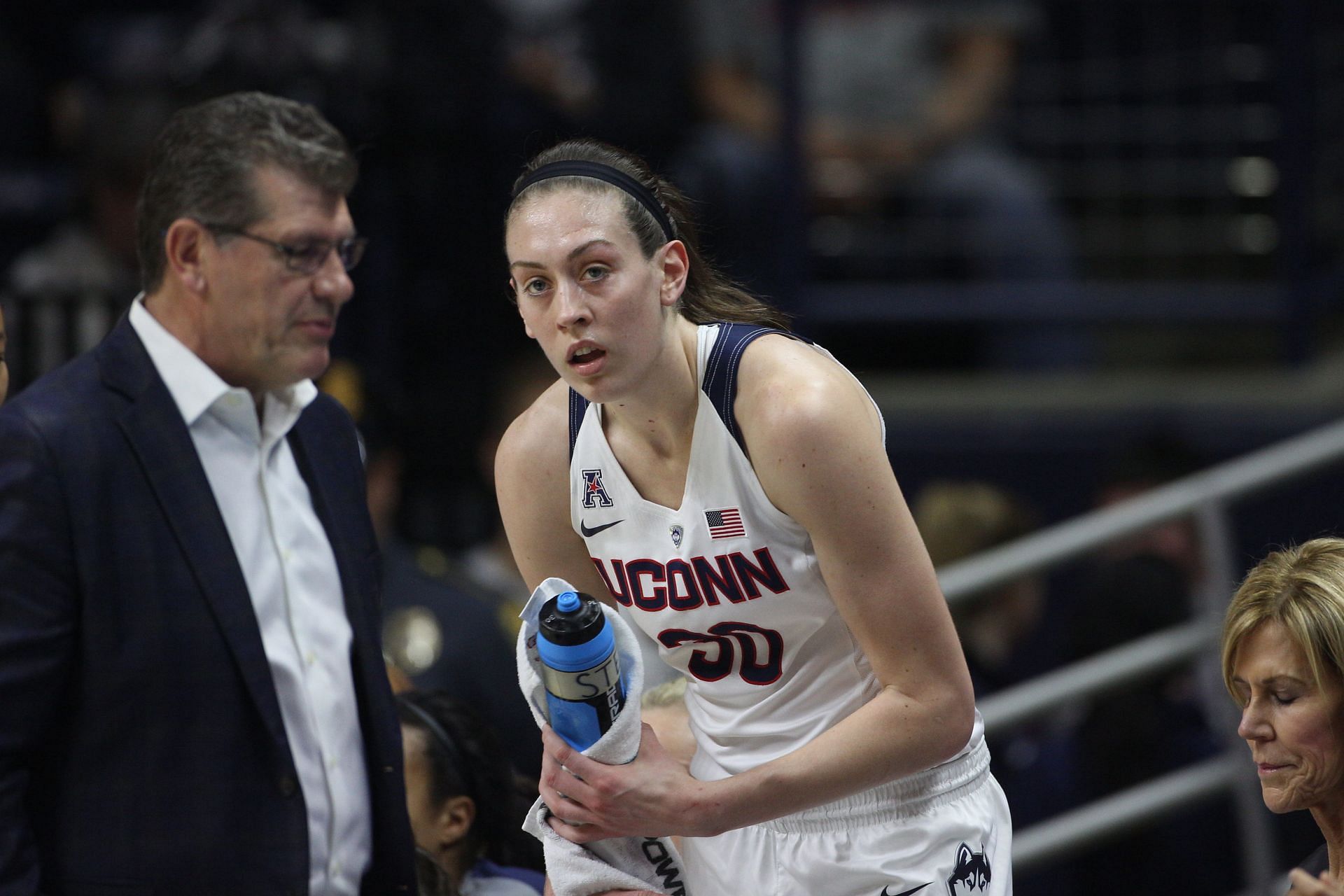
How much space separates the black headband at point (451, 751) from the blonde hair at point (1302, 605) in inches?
50.2

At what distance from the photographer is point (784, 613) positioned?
91.5 inches

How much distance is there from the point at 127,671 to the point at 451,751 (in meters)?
0.66

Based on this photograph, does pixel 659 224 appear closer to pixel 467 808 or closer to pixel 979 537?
pixel 467 808

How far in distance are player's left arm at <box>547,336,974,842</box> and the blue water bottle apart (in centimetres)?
6

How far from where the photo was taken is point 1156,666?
4129 mm

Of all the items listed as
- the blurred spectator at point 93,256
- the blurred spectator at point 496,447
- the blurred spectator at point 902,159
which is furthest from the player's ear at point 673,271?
the blurred spectator at point 902,159

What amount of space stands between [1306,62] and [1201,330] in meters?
1.05

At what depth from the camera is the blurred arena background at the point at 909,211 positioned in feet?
17.4

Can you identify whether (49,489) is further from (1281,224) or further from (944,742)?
(1281,224)

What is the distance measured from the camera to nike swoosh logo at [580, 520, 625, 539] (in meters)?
2.42

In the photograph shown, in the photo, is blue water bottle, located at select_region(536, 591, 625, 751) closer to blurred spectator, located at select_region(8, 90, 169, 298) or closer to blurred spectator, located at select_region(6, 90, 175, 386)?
blurred spectator, located at select_region(6, 90, 175, 386)

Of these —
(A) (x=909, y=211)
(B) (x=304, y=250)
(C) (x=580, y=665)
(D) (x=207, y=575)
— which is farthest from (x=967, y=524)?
(C) (x=580, y=665)

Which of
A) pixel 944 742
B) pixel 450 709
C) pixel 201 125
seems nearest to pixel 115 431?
pixel 201 125

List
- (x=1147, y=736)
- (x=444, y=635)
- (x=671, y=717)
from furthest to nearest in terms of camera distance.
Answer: (x=1147, y=736) → (x=444, y=635) → (x=671, y=717)
